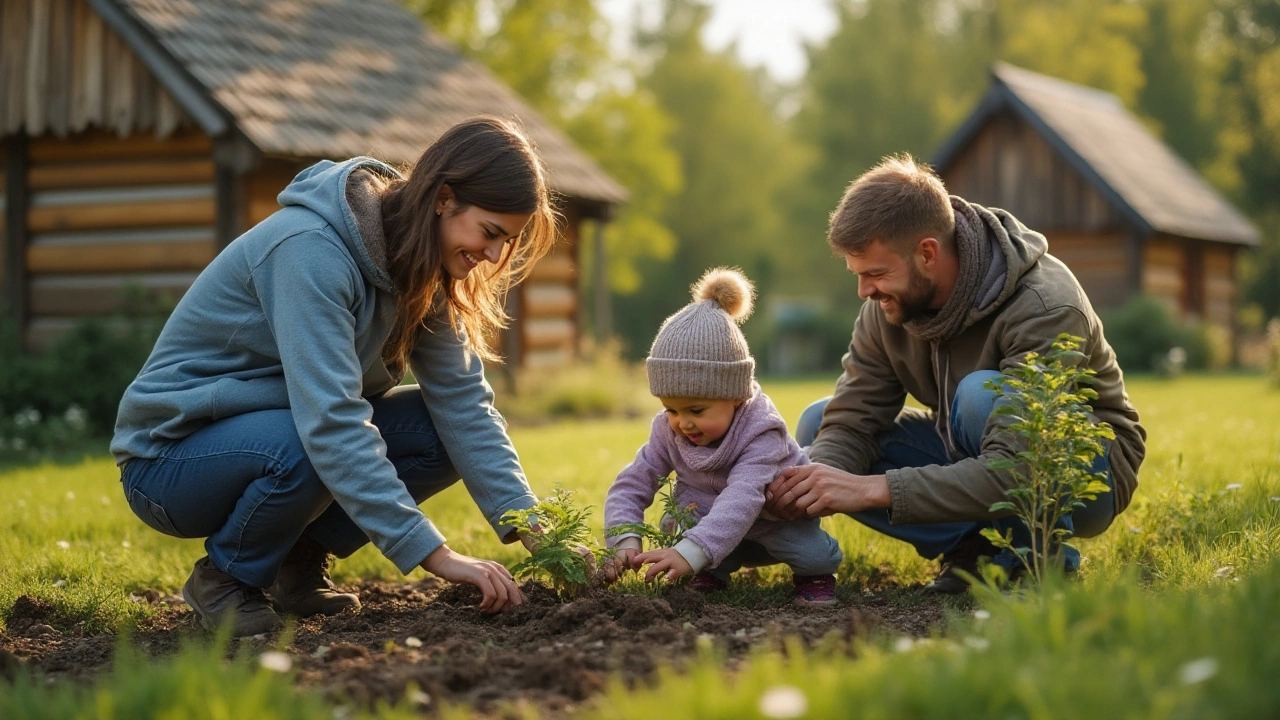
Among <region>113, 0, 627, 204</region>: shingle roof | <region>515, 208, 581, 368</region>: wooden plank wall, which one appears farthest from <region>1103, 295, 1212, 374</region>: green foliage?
<region>113, 0, 627, 204</region>: shingle roof

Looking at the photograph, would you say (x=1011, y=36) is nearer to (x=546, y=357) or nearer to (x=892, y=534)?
(x=546, y=357)

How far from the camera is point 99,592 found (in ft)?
12.1

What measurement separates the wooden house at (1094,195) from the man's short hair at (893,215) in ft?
51.7

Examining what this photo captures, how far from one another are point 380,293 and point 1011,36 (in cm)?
3745

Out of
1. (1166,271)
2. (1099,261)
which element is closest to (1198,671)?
(1099,261)

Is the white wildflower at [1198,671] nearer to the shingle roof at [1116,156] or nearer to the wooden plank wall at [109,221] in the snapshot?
the wooden plank wall at [109,221]

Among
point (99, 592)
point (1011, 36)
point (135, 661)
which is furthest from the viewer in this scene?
point (1011, 36)

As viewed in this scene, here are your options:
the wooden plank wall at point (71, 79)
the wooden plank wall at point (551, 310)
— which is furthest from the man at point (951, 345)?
the wooden plank wall at point (551, 310)

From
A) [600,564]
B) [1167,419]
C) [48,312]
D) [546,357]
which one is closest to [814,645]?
[600,564]

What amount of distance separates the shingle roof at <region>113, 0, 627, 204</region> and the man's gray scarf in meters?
3.75

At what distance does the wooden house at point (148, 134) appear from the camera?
876 centimetres

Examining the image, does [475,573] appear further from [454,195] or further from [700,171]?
[700,171]

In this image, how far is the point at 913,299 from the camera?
3658 millimetres

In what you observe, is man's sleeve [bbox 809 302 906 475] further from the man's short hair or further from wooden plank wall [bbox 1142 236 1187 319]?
wooden plank wall [bbox 1142 236 1187 319]
